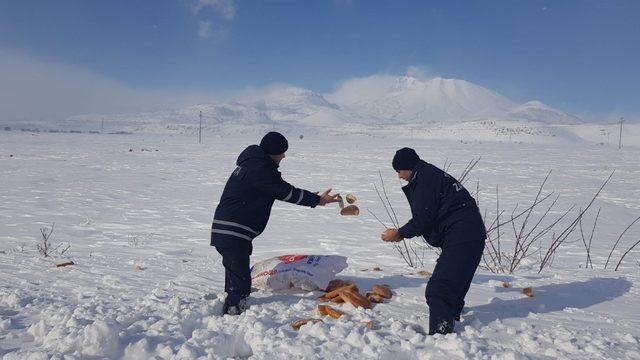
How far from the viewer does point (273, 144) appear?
3.85m

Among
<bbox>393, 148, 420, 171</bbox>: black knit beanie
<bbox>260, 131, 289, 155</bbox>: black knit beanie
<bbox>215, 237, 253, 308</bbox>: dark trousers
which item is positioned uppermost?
<bbox>260, 131, 289, 155</bbox>: black knit beanie

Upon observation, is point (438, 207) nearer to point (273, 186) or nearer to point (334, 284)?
point (273, 186)

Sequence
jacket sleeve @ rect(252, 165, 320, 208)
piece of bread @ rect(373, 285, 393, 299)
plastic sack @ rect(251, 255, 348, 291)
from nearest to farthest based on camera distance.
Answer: jacket sleeve @ rect(252, 165, 320, 208)
piece of bread @ rect(373, 285, 393, 299)
plastic sack @ rect(251, 255, 348, 291)

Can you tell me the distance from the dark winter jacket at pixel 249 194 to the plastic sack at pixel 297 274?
73cm

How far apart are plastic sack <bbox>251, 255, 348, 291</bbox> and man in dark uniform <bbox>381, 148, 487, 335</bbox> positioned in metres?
1.02

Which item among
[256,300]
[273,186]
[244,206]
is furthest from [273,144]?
[256,300]

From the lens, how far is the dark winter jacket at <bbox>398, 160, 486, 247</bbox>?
138 inches

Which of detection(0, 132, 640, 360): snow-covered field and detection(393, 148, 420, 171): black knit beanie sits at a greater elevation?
detection(393, 148, 420, 171): black knit beanie

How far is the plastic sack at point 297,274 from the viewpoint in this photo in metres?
4.40

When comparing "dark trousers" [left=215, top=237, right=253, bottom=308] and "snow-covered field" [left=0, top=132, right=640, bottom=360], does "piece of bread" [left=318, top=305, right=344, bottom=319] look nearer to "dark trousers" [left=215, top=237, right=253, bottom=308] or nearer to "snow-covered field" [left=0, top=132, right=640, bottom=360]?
"snow-covered field" [left=0, top=132, right=640, bottom=360]

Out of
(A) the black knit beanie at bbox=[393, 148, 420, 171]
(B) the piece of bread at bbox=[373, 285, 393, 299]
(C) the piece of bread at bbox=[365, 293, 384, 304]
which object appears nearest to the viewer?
(A) the black knit beanie at bbox=[393, 148, 420, 171]

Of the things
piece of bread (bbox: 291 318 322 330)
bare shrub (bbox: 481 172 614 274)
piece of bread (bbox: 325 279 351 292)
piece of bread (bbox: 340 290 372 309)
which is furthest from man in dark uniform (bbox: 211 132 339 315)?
bare shrub (bbox: 481 172 614 274)

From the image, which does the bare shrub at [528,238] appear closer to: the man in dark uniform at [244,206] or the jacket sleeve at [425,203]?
the jacket sleeve at [425,203]

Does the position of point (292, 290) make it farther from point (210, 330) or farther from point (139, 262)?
point (139, 262)
